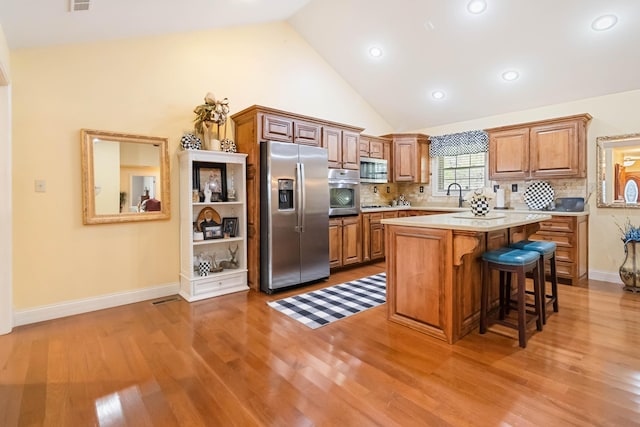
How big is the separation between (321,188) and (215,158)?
141cm

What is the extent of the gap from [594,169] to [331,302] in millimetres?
4109

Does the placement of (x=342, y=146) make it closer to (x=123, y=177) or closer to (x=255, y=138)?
(x=255, y=138)

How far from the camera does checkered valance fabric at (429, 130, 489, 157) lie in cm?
549

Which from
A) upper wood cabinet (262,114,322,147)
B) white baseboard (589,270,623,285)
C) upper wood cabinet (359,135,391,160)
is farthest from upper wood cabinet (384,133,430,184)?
white baseboard (589,270,623,285)

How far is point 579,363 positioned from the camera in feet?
7.35

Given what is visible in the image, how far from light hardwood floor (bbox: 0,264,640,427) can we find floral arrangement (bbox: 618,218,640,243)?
4.31 ft

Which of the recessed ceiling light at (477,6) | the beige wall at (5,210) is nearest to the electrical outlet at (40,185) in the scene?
the beige wall at (5,210)

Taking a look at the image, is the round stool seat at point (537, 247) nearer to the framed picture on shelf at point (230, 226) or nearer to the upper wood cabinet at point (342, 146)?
the upper wood cabinet at point (342, 146)

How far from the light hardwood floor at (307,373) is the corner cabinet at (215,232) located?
0.69 meters

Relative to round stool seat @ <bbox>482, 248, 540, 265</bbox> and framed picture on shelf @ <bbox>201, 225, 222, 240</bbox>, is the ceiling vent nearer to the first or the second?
framed picture on shelf @ <bbox>201, 225, 222, 240</bbox>

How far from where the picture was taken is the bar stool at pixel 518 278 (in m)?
2.49

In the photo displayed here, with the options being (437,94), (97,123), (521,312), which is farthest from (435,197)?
(97,123)

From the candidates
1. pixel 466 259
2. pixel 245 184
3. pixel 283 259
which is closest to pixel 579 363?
pixel 466 259

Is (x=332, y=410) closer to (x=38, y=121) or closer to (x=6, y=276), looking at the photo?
(x=6, y=276)
